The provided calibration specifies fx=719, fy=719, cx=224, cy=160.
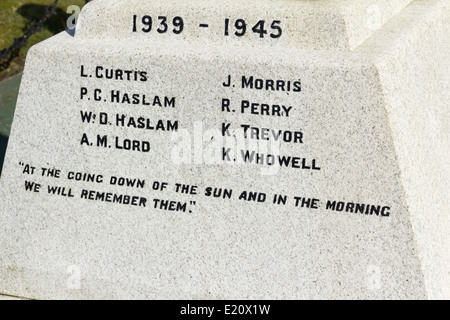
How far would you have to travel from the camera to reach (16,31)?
9859mm

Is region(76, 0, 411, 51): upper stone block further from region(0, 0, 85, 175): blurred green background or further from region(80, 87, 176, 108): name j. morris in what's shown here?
region(0, 0, 85, 175): blurred green background

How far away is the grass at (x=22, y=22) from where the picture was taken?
30.4 ft

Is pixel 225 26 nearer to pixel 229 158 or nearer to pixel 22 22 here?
Result: pixel 229 158

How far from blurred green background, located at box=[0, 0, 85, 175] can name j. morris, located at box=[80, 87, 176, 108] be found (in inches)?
130

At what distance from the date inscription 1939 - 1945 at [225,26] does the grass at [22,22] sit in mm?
5008

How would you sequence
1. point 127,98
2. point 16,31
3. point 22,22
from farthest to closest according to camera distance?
1. point 22,22
2. point 16,31
3. point 127,98

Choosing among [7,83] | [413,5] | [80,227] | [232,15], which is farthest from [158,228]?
[7,83]

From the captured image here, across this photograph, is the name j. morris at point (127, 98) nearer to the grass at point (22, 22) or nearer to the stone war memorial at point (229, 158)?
the stone war memorial at point (229, 158)

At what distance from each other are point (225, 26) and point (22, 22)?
6775 millimetres

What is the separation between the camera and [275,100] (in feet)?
12.9

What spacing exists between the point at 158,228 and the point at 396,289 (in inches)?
55.6

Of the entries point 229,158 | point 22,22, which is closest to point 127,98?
point 229,158

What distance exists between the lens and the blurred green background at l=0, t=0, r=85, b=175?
316 inches

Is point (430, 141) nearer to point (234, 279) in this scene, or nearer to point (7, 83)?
point (234, 279)
